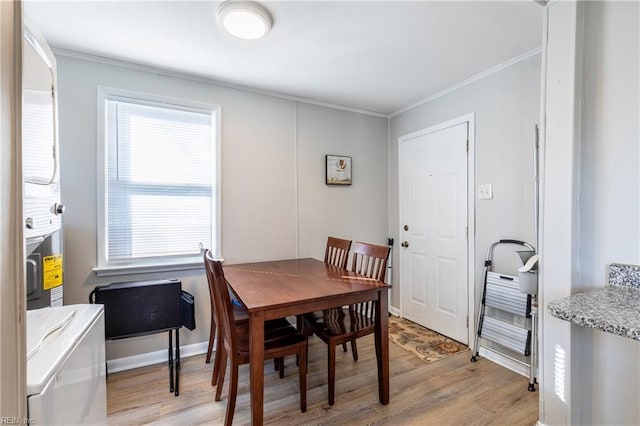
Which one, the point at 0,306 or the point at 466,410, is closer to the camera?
the point at 0,306

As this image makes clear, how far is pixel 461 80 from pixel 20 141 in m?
3.04

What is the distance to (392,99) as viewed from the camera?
3.17 meters

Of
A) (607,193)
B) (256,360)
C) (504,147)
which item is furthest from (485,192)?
(256,360)

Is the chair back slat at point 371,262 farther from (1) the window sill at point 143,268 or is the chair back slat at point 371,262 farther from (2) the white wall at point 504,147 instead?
(1) the window sill at point 143,268

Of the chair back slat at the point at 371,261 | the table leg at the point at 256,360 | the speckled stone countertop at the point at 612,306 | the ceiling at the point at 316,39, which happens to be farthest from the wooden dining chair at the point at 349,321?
the ceiling at the point at 316,39

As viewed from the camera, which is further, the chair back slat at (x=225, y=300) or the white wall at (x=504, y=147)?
the white wall at (x=504, y=147)

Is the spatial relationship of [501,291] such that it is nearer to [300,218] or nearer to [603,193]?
[603,193]

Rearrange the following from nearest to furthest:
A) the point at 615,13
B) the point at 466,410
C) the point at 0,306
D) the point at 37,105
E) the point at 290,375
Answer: the point at 0,306
the point at 37,105
the point at 615,13
the point at 466,410
the point at 290,375

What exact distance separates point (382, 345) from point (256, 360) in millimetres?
839

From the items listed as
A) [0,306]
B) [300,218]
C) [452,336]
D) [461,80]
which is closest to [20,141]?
[0,306]

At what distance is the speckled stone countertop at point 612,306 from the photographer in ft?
3.18

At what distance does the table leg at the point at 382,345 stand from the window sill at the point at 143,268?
5.36 feet

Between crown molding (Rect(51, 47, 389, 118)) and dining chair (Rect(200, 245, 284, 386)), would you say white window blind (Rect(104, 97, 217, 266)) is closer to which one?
crown molding (Rect(51, 47, 389, 118))

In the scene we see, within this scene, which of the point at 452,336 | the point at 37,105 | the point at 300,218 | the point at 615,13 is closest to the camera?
the point at 37,105
